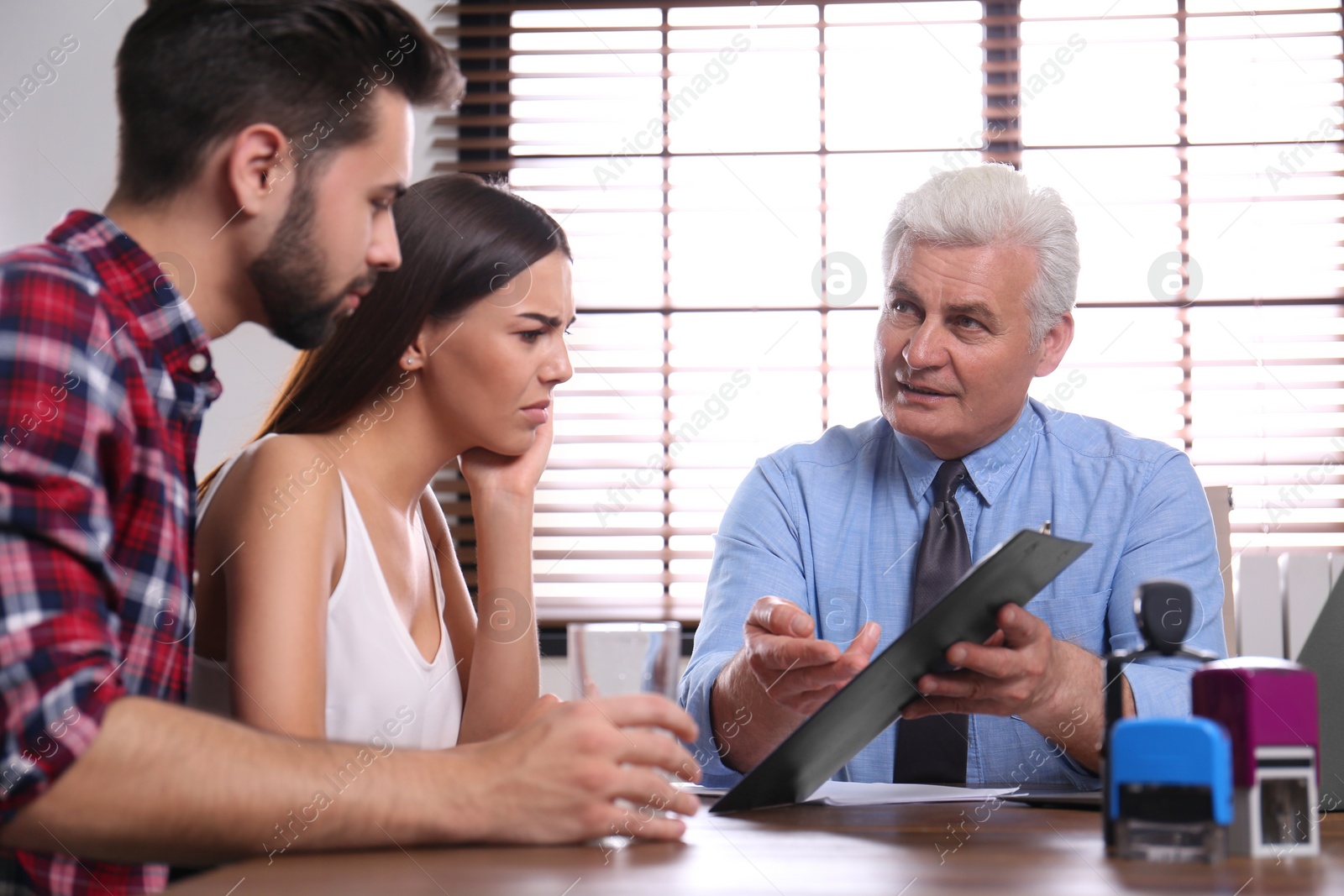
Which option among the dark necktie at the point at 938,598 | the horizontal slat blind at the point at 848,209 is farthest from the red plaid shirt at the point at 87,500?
the horizontal slat blind at the point at 848,209

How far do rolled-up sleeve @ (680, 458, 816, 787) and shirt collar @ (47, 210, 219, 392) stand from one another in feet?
2.35

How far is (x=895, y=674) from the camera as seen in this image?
0.86 metres

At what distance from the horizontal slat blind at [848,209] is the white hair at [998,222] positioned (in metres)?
1.08

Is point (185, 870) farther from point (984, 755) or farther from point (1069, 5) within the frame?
point (1069, 5)

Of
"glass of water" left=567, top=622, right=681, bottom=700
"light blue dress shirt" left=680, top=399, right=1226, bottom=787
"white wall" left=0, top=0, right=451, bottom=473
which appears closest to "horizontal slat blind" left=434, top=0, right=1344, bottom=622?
"white wall" left=0, top=0, right=451, bottom=473

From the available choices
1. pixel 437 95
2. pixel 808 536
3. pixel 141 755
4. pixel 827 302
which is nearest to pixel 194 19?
pixel 437 95

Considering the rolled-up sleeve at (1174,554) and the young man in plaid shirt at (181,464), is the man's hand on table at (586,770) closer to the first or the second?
the young man in plaid shirt at (181,464)

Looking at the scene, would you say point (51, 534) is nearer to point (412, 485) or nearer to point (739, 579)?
point (412, 485)

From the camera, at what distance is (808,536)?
1624 millimetres

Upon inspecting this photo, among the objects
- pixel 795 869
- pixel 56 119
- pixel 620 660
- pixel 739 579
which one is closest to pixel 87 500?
pixel 620 660

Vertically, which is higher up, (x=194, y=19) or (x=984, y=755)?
(x=194, y=19)

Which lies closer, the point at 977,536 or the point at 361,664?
the point at 361,664

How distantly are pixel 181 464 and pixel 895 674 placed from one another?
0.66 metres

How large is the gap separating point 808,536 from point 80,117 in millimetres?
2268
